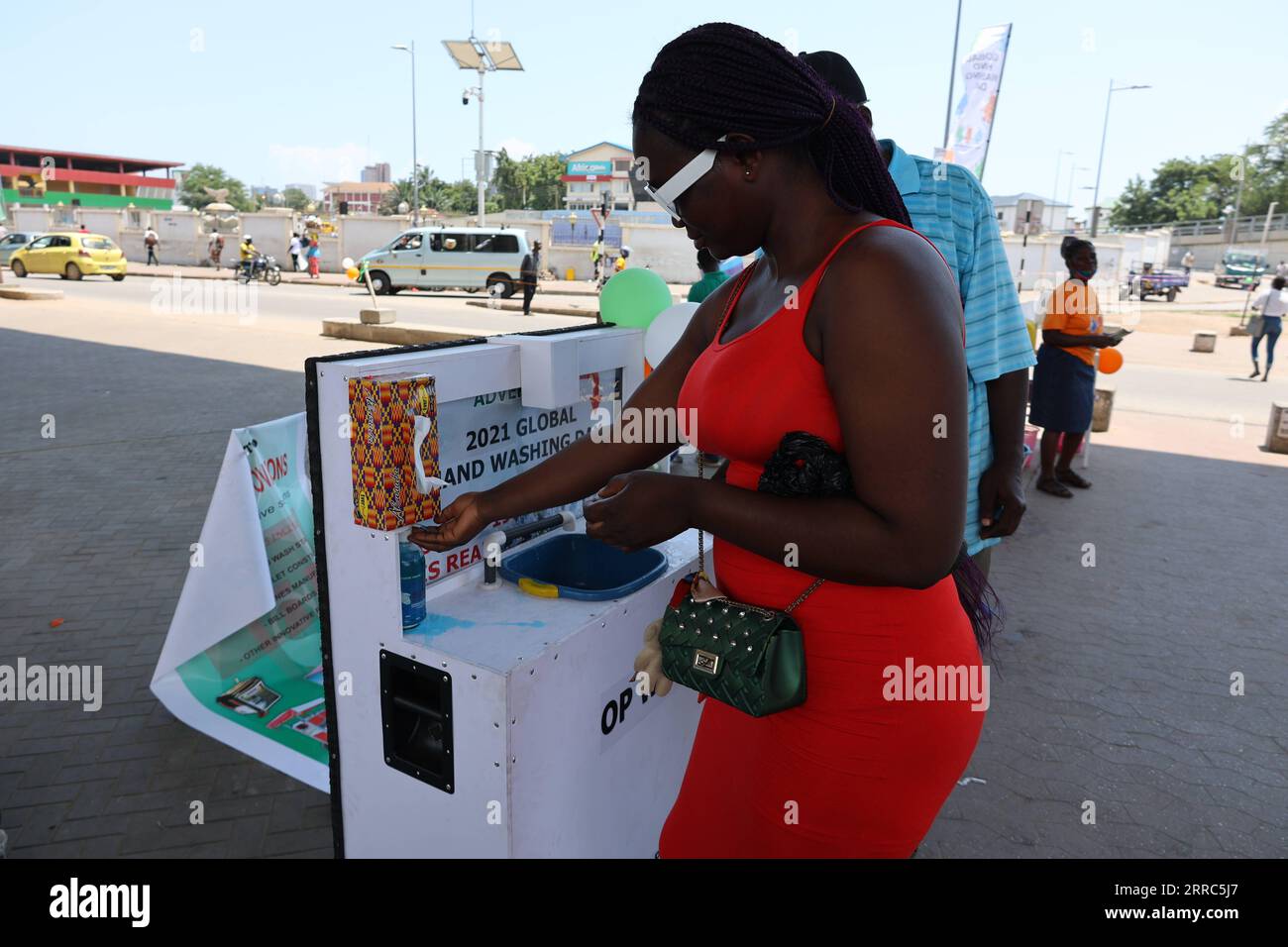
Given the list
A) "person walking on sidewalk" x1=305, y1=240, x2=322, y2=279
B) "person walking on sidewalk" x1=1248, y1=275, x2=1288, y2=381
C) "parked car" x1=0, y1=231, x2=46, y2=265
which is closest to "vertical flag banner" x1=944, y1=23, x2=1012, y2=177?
"person walking on sidewalk" x1=1248, y1=275, x2=1288, y2=381

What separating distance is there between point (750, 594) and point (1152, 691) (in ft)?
11.5

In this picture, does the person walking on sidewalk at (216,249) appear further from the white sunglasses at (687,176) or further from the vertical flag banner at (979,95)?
the white sunglasses at (687,176)

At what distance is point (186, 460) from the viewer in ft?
24.2

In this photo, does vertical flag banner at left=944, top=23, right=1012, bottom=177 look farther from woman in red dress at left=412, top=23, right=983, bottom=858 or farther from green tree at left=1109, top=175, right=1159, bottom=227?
green tree at left=1109, top=175, right=1159, bottom=227

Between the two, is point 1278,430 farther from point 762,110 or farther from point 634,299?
point 762,110

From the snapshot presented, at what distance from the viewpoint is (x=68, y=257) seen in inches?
994

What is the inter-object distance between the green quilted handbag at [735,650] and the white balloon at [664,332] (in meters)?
1.58

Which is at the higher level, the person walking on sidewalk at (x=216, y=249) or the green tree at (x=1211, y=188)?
the green tree at (x=1211, y=188)

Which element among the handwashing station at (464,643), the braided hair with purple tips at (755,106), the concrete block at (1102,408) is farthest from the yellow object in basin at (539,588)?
the concrete block at (1102,408)

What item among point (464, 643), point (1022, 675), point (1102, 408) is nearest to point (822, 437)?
point (464, 643)

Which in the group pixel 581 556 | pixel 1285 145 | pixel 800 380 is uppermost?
pixel 1285 145

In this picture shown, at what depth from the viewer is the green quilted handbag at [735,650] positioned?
1231 millimetres
